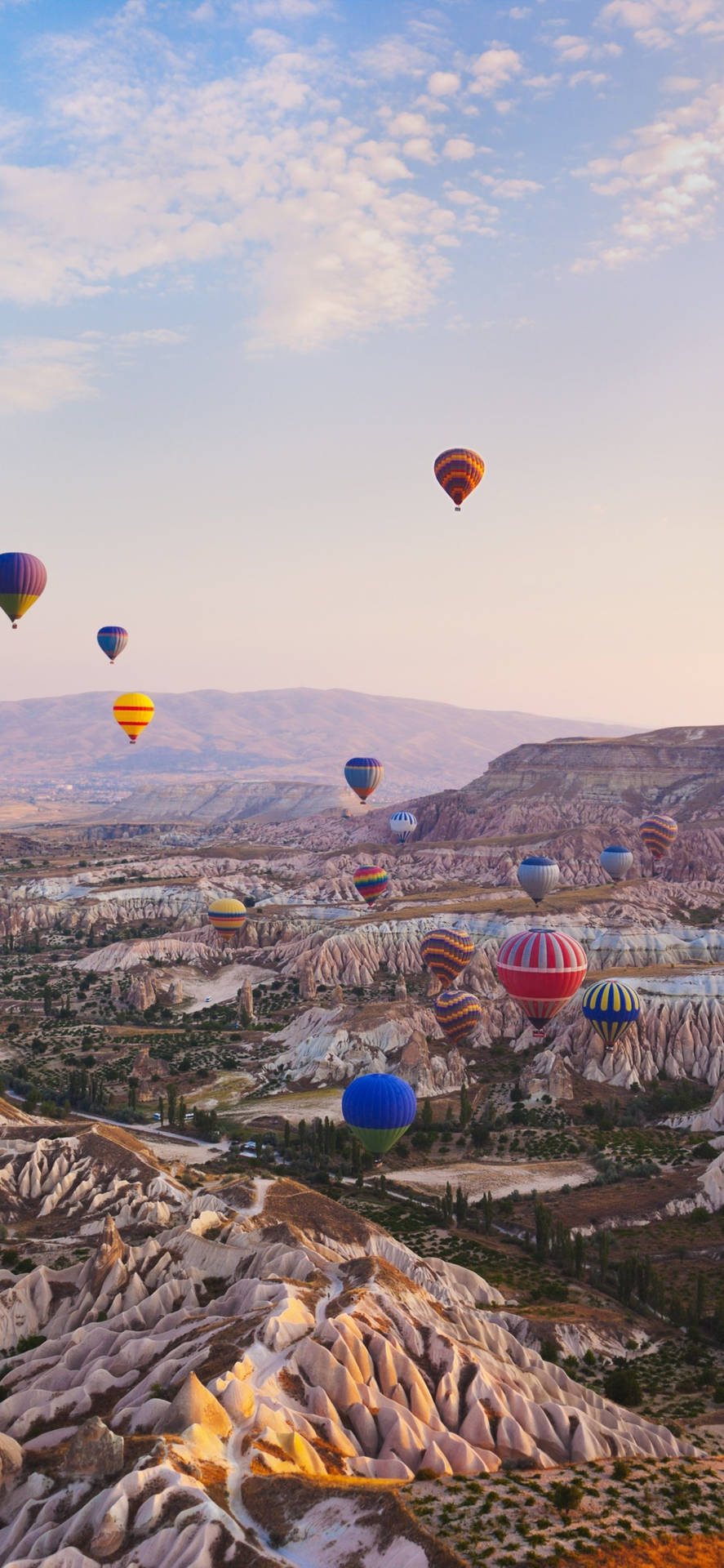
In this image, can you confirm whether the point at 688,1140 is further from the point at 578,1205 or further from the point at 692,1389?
the point at 692,1389

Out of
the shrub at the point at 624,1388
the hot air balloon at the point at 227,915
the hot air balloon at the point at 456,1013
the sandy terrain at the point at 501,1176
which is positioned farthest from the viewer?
the hot air balloon at the point at 227,915

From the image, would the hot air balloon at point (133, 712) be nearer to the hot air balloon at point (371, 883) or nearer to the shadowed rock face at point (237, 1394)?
the hot air balloon at point (371, 883)

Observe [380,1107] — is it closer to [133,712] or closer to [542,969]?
[542,969]

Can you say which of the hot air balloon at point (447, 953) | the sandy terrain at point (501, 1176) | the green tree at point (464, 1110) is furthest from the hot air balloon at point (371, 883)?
the sandy terrain at point (501, 1176)

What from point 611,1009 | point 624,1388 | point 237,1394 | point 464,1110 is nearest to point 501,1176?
point 464,1110

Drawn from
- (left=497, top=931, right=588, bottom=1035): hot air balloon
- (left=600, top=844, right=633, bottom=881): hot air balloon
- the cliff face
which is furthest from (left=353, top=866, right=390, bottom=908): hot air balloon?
(left=497, top=931, right=588, bottom=1035): hot air balloon

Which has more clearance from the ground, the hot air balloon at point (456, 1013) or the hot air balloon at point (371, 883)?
the hot air balloon at point (371, 883)
